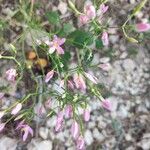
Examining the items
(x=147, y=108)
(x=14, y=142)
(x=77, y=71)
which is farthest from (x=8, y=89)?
(x=147, y=108)

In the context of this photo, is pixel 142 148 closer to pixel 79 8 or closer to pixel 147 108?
pixel 147 108

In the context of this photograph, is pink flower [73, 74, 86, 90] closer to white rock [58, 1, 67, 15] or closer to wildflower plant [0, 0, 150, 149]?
wildflower plant [0, 0, 150, 149]

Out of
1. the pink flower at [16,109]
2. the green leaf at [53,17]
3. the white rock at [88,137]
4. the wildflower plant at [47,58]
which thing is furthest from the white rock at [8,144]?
A: the green leaf at [53,17]

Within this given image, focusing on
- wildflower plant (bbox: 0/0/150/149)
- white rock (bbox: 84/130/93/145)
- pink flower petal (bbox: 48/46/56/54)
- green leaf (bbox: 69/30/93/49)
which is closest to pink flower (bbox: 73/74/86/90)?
wildflower plant (bbox: 0/0/150/149)

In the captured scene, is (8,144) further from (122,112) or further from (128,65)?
(128,65)

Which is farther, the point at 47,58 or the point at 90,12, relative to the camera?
the point at 47,58

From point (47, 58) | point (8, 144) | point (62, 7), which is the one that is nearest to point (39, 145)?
point (8, 144)
